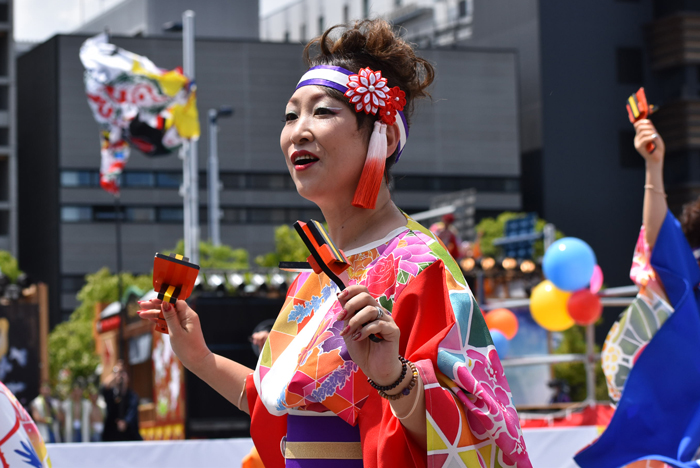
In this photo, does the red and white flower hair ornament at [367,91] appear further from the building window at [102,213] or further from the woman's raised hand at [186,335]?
the building window at [102,213]

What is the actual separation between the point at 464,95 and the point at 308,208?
10547mm

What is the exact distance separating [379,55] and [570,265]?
5.92 m

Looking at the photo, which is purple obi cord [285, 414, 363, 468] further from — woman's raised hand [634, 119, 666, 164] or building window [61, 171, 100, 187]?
building window [61, 171, 100, 187]

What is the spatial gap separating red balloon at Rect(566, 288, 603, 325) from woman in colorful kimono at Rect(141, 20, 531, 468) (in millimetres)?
6309

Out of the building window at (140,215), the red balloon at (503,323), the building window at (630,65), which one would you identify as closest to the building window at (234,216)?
the building window at (140,215)

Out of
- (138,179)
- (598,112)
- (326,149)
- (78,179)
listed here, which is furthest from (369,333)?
(78,179)

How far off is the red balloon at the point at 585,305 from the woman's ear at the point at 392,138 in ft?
20.9

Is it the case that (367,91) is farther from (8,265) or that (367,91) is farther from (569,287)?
(8,265)

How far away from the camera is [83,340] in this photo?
39.3 metres

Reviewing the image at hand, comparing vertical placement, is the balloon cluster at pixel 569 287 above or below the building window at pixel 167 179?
below

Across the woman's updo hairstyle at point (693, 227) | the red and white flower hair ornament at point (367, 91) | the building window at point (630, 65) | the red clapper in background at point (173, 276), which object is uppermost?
the building window at point (630, 65)

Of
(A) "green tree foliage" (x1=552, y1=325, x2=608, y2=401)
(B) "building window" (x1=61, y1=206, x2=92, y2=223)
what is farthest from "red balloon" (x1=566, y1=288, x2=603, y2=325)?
(B) "building window" (x1=61, y1=206, x2=92, y2=223)

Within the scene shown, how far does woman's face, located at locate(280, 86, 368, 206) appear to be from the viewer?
1948mm

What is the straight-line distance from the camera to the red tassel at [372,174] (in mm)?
1919
